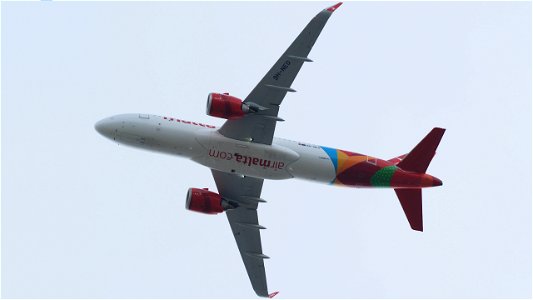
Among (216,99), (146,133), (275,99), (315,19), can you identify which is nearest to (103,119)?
(146,133)

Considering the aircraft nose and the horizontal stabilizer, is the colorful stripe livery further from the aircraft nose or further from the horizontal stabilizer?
the aircraft nose

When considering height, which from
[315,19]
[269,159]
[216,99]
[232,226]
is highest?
[315,19]

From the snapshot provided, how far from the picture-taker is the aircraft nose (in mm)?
64625

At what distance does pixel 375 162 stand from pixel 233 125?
36.2 ft

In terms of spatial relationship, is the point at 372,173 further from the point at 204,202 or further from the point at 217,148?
the point at 204,202

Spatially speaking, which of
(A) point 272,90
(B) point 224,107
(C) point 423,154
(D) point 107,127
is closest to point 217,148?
(B) point 224,107

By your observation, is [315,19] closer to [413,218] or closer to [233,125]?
[233,125]

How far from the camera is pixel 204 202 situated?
230 ft

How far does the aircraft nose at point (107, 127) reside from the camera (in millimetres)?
64625

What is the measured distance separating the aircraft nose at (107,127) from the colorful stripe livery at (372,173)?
15.5 metres

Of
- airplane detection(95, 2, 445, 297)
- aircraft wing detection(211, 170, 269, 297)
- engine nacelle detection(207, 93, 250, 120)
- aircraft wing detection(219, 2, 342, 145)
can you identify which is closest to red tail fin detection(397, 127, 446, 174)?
airplane detection(95, 2, 445, 297)

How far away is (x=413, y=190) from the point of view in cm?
6862

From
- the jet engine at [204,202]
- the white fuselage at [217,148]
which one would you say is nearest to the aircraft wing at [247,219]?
the jet engine at [204,202]

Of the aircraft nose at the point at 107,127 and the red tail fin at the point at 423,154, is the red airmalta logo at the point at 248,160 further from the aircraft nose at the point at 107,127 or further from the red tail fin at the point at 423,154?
the red tail fin at the point at 423,154
